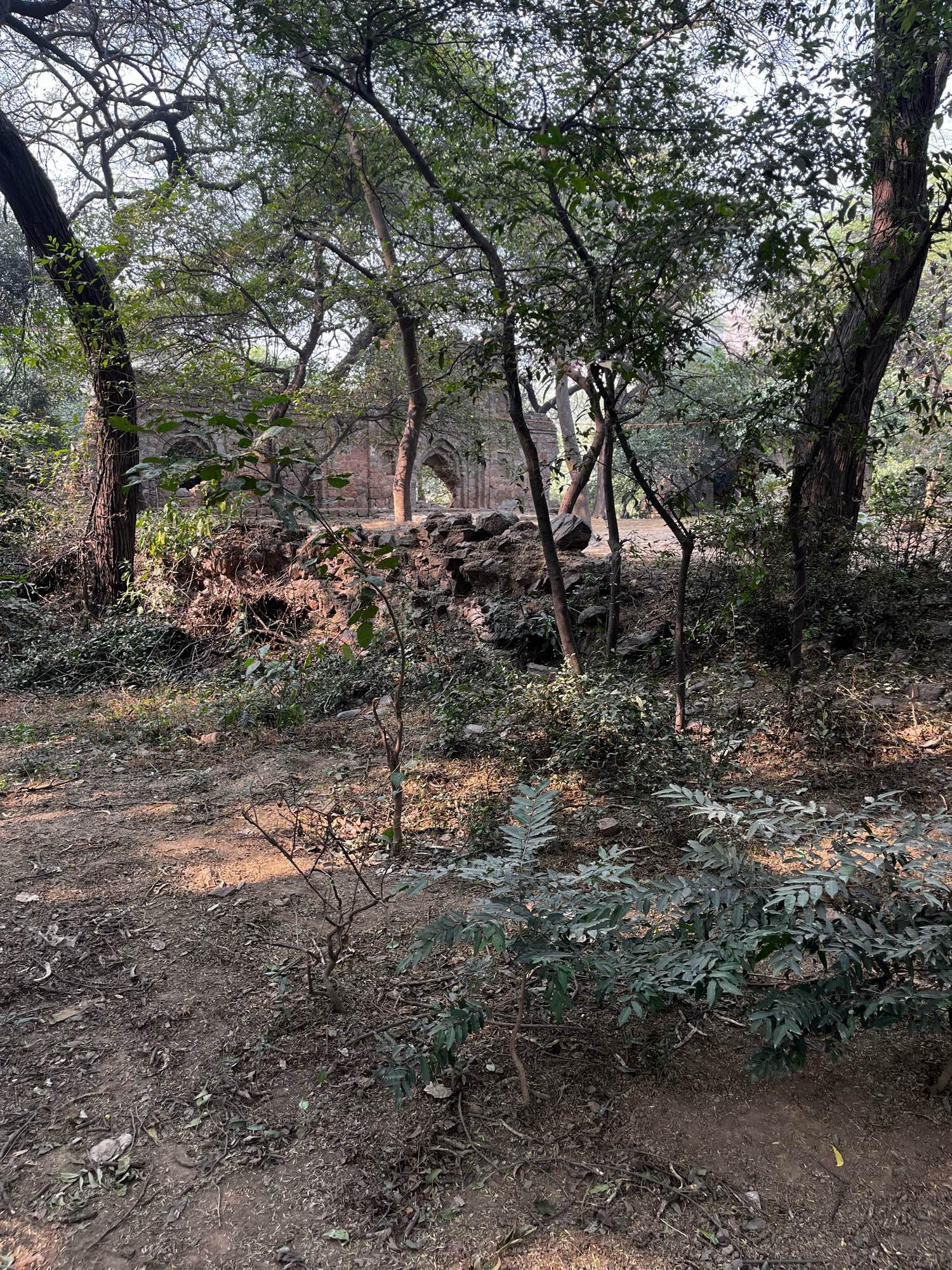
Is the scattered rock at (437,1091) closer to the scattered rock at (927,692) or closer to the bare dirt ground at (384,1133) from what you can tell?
the bare dirt ground at (384,1133)

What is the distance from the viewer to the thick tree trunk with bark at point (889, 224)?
163 inches

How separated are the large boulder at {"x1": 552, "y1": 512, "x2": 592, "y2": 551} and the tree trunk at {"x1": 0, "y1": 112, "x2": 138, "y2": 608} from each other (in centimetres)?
460

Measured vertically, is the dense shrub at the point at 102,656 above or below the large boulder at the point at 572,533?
below

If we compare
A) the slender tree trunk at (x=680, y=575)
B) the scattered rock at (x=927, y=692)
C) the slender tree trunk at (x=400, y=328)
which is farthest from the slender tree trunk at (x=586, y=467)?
the scattered rock at (x=927, y=692)

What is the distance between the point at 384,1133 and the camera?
6.61ft

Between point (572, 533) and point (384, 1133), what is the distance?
237 inches

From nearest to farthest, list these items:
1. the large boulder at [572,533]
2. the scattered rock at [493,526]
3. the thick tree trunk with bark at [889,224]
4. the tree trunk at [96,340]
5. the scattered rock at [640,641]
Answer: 1. the thick tree trunk with bark at [889,224]
2. the scattered rock at [640,641]
3. the large boulder at [572,533]
4. the scattered rock at [493,526]
5. the tree trunk at [96,340]

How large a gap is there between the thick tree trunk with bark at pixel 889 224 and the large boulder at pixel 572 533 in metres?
2.38

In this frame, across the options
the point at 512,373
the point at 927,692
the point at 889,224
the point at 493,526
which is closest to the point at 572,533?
the point at 493,526

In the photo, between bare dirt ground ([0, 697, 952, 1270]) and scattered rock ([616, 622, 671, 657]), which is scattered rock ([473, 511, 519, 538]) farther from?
bare dirt ground ([0, 697, 952, 1270])

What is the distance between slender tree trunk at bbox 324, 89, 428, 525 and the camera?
21.1 feet

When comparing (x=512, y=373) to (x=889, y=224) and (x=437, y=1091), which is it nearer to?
(x=889, y=224)

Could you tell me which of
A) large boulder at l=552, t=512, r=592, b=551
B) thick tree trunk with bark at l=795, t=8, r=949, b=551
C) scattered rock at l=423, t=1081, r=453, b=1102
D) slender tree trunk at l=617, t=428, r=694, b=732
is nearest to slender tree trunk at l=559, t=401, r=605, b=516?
large boulder at l=552, t=512, r=592, b=551

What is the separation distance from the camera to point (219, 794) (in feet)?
15.2
